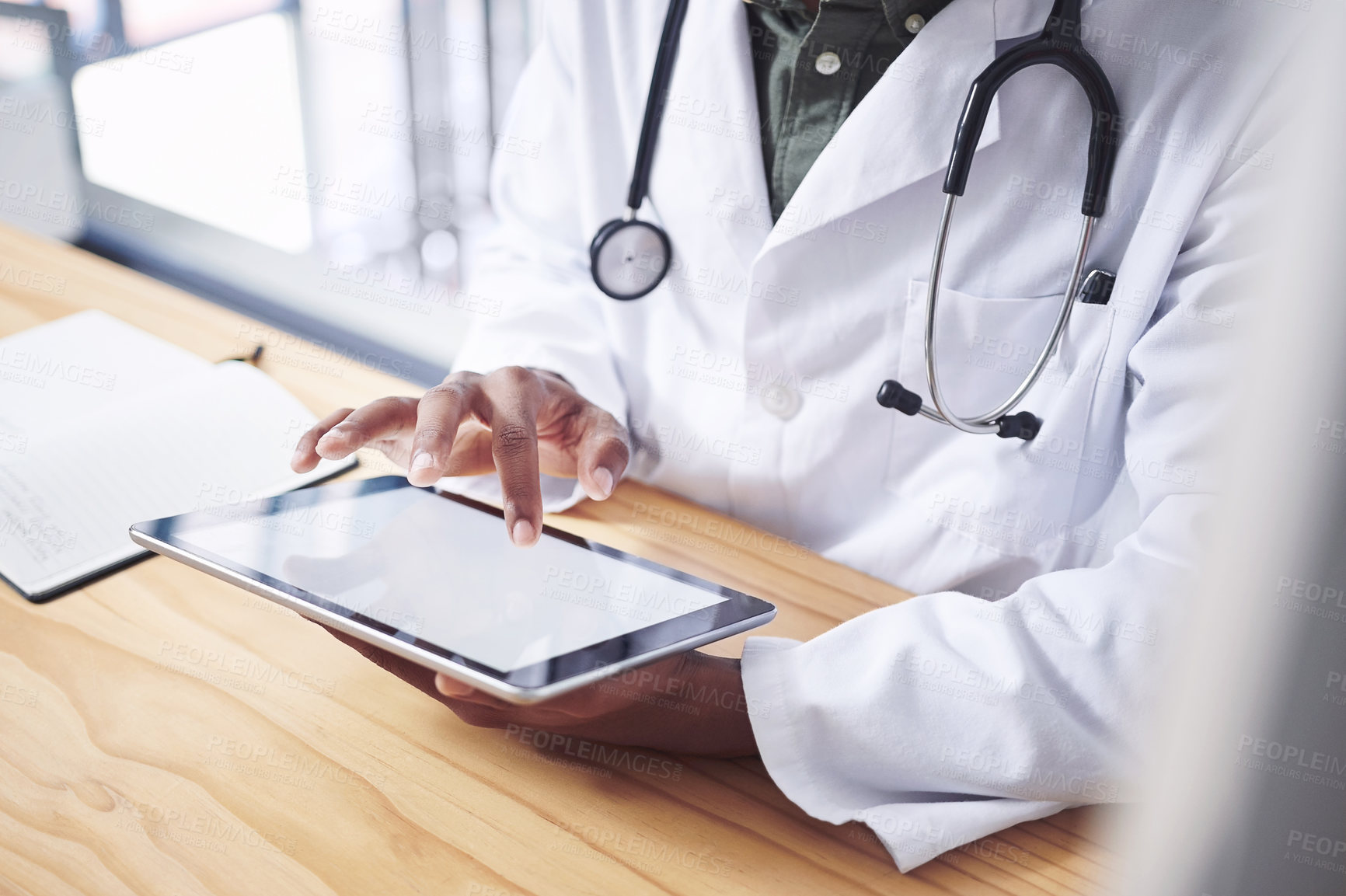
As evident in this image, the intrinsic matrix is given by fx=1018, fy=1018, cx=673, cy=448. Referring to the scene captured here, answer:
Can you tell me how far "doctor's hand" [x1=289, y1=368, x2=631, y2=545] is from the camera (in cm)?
75

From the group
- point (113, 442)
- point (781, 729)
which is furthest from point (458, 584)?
point (113, 442)

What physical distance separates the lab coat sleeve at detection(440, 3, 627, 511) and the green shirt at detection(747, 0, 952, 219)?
202mm

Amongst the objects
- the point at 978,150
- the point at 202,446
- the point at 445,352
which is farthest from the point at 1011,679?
the point at 445,352

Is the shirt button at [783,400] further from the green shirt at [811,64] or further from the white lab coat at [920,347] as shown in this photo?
the green shirt at [811,64]

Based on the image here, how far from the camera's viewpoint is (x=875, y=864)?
0.63 m

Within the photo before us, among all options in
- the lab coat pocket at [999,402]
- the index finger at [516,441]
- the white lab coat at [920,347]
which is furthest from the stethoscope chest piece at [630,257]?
the lab coat pocket at [999,402]

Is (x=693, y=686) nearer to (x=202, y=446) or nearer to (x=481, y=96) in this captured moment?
(x=202, y=446)

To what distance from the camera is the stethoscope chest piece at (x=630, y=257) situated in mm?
969

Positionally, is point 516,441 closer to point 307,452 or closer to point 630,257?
point 307,452

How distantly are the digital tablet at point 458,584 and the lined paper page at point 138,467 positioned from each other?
17 cm

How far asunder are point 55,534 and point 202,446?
0.52 feet

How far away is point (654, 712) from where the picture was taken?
2.20ft

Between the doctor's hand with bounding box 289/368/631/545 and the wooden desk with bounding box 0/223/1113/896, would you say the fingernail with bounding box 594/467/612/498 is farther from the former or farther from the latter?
the wooden desk with bounding box 0/223/1113/896

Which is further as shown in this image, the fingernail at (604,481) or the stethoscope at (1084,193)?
the fingernail at (604,481)
